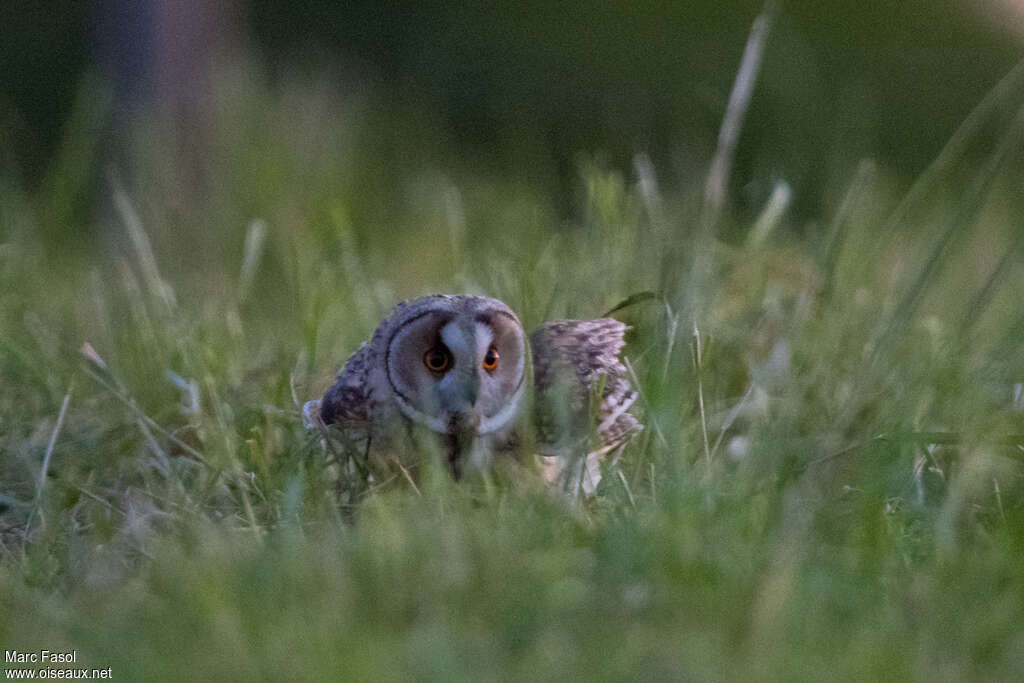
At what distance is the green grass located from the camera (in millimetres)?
1808

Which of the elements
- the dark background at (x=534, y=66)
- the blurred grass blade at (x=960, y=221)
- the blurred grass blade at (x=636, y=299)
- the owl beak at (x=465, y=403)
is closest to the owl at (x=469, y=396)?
the owl beak at (x=465, y=403)

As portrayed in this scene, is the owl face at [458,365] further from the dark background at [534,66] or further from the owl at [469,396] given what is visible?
the dark background at [534,66]

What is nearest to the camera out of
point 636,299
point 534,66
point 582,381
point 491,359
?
point 491,359

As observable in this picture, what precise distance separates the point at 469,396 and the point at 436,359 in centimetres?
13

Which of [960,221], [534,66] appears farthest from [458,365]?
[534,66]

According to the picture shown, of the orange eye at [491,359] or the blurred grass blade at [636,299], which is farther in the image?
the blurred grass blade at [636,299]

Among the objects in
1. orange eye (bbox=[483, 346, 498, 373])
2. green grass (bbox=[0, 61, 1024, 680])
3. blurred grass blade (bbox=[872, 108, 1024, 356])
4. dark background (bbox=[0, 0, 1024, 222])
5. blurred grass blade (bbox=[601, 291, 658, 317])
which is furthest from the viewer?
dark background (bbox=[0, 0, 1024, 222])

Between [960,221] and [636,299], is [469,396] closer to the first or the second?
[636,299]

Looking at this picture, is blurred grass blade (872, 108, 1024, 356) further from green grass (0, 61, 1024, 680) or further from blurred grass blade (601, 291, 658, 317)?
blurred grass blade (601, 291, 658, 317)

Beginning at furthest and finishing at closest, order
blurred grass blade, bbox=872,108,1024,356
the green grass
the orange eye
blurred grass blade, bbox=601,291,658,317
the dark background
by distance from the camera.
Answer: the dark background → blurred grass blade, bbox=601,291,658,317 → the orange eye → blurred grass blade, bbox=872,108,1024,356 → the green grass

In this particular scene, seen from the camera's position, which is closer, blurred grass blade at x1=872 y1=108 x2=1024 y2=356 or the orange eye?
blurred grass blade at x1=872 y1=108 x2=1024 y2=356

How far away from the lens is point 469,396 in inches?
103

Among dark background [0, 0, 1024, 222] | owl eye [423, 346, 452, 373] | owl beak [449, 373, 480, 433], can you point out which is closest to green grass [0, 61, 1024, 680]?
owl beak [449, 373, 480, 433]

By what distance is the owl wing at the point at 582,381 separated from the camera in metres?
2.70
